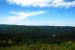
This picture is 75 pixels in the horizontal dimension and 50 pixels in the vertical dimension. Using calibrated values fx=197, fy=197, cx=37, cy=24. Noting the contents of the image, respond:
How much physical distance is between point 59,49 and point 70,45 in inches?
20.8

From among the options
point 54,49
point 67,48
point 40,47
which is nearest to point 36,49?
point 40,47

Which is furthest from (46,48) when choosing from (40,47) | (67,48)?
(67,48)

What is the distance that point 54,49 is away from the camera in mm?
7723

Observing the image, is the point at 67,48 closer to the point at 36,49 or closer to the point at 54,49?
the point at 54,49

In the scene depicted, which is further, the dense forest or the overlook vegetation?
the dense forest

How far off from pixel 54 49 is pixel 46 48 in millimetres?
333

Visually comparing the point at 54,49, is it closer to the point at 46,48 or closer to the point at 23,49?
the point at 46,48

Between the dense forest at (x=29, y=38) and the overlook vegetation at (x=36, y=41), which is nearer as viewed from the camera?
the overlook vegetation at (x=36, y=41)

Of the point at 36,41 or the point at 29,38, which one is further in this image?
the point at 29,38

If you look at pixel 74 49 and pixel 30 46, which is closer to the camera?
pixel 74 49

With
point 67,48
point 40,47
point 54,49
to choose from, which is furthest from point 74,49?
point 40,47

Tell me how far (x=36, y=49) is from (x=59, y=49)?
2.94 ft

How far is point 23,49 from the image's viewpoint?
780cm

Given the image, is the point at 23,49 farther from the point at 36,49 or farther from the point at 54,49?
the point at 54,49
